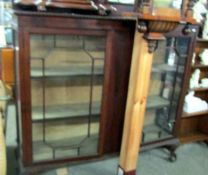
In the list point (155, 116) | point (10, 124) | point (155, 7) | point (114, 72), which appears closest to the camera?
point (155, 7)

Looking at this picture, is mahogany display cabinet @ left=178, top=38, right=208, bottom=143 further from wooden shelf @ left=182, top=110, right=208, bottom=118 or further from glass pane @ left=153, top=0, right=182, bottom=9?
glass pane @ left=153, top=0, right=182, bottom=9

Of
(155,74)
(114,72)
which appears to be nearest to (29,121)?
(114,72)

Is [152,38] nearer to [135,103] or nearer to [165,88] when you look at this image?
[135,103]

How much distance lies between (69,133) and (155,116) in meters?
0.71

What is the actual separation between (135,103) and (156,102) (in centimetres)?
45

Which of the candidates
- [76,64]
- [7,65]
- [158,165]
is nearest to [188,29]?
[76,64]

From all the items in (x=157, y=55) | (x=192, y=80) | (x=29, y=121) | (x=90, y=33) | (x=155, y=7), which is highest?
(x=155, y=7)

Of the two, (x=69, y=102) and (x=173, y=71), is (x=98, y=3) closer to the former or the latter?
(x=69, y=102)

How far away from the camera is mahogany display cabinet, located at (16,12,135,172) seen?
145 cm

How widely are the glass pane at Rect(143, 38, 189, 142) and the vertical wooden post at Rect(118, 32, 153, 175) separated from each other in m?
0.30

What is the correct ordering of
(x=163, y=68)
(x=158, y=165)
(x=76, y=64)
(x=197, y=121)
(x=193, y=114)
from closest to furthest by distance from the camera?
(x=76, y=64), (x=163, y=68), (x=158, y=165), (x=193, y=114), (x=197, y=121)

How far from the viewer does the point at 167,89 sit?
2.03 m

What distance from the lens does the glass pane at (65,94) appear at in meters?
1.53

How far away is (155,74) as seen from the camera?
1.94 metres
